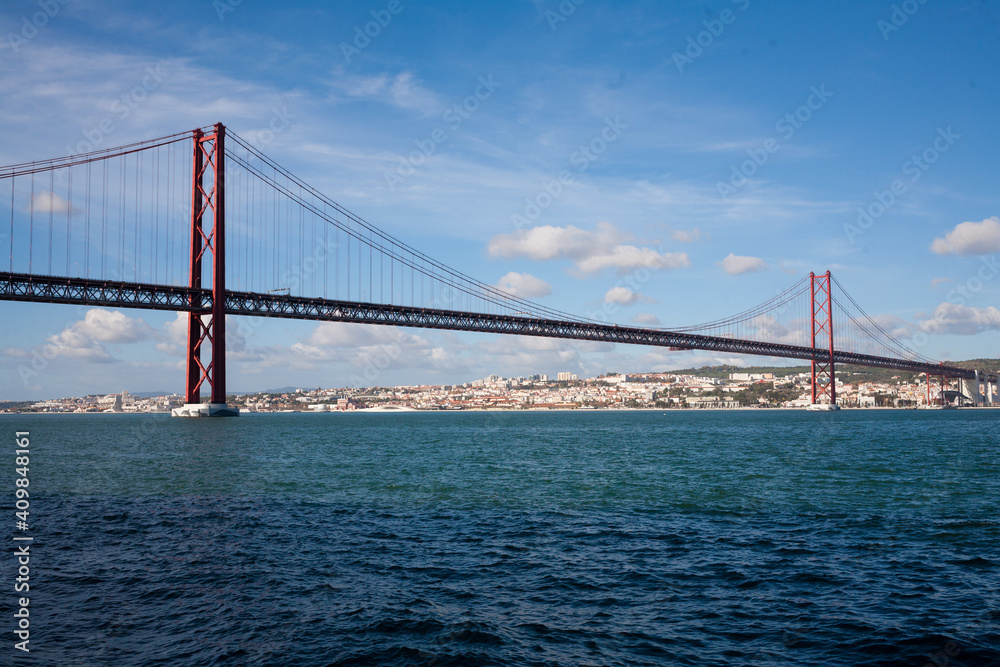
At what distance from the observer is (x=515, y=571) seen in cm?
992

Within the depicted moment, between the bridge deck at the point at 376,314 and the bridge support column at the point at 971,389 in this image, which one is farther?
the bridge support column at the point at 971,389

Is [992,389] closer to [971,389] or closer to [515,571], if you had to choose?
[971,389]

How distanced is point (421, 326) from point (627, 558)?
58676mm

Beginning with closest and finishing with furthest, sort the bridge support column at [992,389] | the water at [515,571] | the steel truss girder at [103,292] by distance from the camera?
1. the water at [515,571]
2. the steel truss girder at [103,292]
3. the bridge support column at [992,389]

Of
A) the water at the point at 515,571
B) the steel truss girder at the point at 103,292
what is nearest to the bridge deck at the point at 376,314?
the steel truss girder at the point at 103,292

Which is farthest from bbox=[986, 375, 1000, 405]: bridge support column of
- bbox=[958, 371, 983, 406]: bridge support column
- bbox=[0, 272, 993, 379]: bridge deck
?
bbox=[0, 272, 993, 379]: bridge deck

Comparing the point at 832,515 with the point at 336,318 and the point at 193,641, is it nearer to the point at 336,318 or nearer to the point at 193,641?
the point at 193,641

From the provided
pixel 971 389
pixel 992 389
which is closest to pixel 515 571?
pixel 971 389

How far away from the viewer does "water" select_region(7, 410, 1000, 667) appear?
7.06 metres

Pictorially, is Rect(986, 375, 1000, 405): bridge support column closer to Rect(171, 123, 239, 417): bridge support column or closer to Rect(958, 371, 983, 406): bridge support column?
Rect(958, 371, 983, 406): bridge support column

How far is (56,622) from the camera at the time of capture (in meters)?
7.77

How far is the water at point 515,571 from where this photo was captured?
7059 mm

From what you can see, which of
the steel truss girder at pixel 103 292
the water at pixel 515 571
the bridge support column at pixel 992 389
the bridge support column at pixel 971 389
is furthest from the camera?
the bridge support column at pixel 992 389

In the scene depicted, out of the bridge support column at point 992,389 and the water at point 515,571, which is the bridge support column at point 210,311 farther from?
the bridge support column at point 992,389
